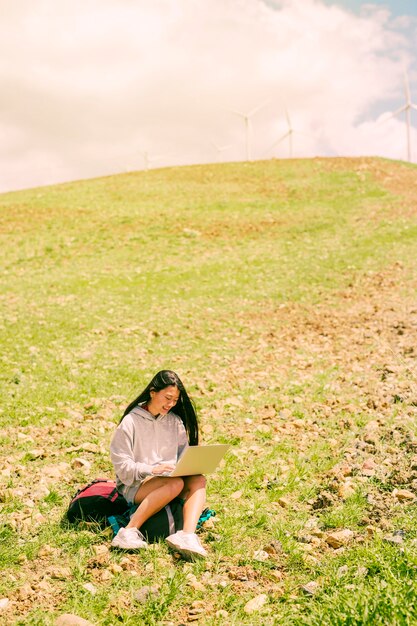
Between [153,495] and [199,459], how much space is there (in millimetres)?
686

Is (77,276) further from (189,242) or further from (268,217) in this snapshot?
(268,217)

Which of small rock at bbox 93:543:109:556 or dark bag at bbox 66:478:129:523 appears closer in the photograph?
small rock at bbox 93:543:109:556

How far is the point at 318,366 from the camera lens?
13.4 metres

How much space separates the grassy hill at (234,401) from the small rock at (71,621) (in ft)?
0.52

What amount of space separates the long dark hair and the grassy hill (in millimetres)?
1117

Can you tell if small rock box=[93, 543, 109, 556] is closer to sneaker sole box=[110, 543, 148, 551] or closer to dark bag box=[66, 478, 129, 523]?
sneaker sole box=[110, 543, 148, 551]

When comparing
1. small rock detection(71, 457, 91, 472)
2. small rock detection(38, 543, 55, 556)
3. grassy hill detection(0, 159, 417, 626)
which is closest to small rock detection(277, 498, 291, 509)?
grassy hill detection(0, 159, 417, 626)

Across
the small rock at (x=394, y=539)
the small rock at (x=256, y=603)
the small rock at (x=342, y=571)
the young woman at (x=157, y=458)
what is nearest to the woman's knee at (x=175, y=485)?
the young woman at (x=157, y=458)

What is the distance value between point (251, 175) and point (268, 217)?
43.9 ft

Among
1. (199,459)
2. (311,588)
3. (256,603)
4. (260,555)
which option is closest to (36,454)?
(199,459)

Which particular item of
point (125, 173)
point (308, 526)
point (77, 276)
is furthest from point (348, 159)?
point (308, 526)

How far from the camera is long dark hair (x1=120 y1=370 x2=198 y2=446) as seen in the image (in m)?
6.75

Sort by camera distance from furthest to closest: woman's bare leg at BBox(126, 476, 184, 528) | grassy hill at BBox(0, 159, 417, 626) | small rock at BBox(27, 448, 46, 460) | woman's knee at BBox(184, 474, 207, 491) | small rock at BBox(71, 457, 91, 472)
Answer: small rock at BBox(27, 448, 46, 460) → small rock at BBox(71, 457, 91, 472) → woman's knee at BBox(184, 474, 207, 491) → woman's bare leg at BBox(126, 476, 184, 528) → grassy hill at BBox(0, 159, 417, 626)

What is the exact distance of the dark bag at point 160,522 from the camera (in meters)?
6.38
